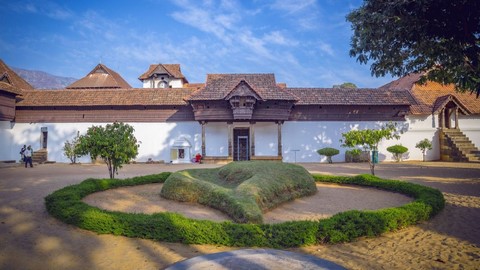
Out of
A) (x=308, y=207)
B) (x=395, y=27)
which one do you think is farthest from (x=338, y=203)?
(x=395, y=27)

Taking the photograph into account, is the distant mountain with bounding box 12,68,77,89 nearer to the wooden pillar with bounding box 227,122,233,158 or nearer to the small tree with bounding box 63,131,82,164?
the small tree with bounding box 63,131,82,164

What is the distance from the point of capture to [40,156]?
2269 centimetres

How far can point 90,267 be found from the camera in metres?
3.90

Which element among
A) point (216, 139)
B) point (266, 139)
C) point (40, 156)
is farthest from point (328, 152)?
point (40, 156)

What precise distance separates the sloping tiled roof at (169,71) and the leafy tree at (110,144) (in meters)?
28.3

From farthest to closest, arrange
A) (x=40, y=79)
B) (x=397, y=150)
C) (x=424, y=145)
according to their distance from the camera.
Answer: (x=40, y=79) → (x=424, y=145) → (x=397, y=150)

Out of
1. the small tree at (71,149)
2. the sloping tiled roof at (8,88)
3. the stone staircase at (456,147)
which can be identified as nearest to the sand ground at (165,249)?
the small tree at (71,149)

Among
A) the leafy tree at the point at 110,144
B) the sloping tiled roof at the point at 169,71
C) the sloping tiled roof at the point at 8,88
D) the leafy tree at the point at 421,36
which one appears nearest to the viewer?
the leafy tree at the point at 421,36

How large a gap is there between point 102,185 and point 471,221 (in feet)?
35.7

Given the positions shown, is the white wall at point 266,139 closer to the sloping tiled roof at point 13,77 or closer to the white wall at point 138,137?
the white wall at point 138,137

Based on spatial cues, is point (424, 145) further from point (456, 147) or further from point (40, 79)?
point (40, 79)

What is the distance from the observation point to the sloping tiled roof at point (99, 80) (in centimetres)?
3309

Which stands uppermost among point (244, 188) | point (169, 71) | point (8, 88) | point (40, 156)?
point (169, 71)

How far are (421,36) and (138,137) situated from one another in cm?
2069
